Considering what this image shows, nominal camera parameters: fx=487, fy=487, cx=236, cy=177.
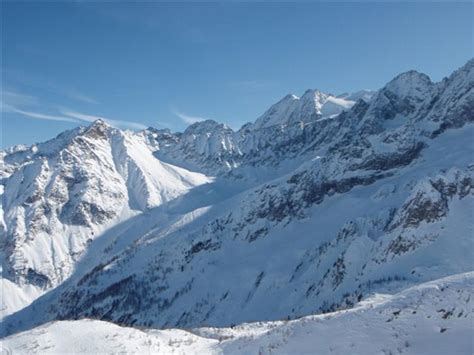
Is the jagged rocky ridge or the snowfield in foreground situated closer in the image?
the snowfield in foreground

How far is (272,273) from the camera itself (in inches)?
5017

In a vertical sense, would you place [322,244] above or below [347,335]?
below

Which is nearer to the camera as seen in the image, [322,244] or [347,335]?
[347,335]

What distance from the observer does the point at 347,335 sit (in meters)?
20.6

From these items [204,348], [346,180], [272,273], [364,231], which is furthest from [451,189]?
[204,348]

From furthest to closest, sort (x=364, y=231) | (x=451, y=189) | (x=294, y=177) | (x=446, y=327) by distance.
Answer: (x=294, y=177) → (x=364, y=231) → (x=451, y=189) → (x=446, y=327)

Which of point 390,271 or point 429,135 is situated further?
point 429,135

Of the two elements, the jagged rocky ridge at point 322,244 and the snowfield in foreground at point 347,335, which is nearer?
the snowfield in foreground at point 347,335

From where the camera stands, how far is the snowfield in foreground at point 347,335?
18.6m

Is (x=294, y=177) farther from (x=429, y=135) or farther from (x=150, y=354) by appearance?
(x=150, y=354)

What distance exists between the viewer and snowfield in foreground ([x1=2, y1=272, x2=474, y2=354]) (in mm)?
18609

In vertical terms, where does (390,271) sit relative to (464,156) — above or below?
below

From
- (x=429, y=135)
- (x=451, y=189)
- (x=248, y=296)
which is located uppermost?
(x=429, y=135)

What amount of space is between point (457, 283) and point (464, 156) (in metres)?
133
